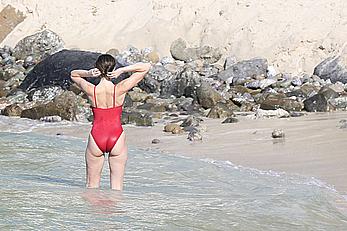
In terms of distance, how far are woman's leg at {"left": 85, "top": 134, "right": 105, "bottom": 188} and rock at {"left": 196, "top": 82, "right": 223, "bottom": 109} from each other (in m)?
9.98

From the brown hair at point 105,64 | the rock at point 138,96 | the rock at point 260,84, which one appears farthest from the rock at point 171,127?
the rock at point 260,84

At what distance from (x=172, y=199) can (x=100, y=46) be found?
72.3ft

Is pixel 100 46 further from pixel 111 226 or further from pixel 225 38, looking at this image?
pixel 111 226

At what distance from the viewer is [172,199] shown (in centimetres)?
668

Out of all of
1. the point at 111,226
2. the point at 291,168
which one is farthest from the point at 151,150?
the point at 111,226

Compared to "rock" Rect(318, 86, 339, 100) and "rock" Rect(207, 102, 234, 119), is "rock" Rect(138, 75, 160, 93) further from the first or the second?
"rock" Rect(318, 86, 339, 100)

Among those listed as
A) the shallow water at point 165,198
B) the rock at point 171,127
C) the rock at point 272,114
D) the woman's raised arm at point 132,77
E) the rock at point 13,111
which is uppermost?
the woman's raised arm at point 132,77

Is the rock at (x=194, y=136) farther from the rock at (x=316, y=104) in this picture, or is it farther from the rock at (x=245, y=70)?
the rock at (x=245, y=70)

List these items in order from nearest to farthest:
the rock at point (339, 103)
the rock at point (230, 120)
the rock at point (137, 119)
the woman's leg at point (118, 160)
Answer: the woman's leg at point (118, 160), the rock at point (230, 120), the rock at point (137, 119), the rock at point (339, 103)

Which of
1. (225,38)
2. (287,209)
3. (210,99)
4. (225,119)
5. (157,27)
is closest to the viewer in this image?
(287,209)

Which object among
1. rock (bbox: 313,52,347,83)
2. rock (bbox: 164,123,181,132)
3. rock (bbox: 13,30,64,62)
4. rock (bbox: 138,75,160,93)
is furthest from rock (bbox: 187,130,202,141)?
rock (bbox: 13,30,64,62)

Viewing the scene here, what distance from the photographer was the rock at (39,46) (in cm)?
2706

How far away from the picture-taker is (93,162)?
6.63 meters

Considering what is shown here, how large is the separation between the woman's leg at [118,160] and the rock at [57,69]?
13947 mm
